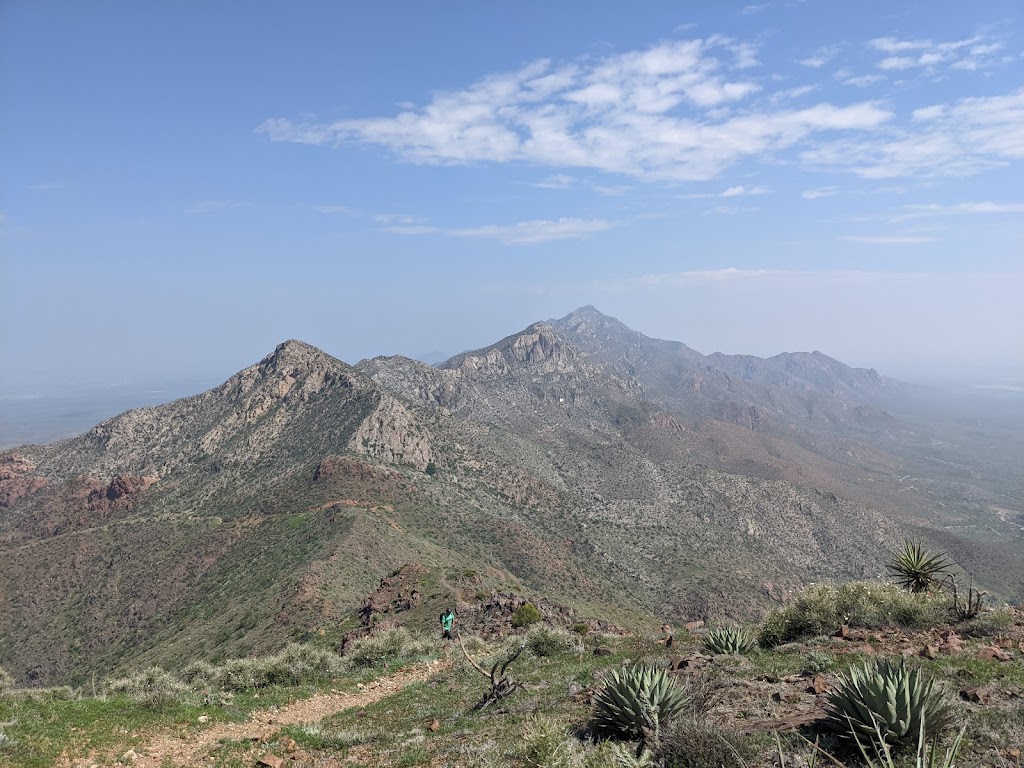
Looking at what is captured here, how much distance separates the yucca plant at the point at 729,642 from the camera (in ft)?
43.7

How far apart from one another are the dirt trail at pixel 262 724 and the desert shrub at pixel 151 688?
76.2 inches

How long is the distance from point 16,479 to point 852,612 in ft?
317

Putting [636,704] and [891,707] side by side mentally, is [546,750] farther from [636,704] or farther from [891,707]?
[891,707]

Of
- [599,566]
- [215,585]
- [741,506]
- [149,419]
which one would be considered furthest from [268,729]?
[741,506]

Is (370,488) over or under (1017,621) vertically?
under

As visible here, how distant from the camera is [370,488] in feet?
192

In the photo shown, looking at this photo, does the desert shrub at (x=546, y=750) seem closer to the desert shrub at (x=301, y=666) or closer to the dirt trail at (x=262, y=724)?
the dirt trail at (x=262, y=724)

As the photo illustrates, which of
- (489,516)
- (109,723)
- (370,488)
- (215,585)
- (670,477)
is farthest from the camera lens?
(670,477)

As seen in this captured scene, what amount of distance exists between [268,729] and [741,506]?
91747mm

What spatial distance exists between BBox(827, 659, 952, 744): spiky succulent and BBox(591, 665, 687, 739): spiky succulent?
216 centimetres

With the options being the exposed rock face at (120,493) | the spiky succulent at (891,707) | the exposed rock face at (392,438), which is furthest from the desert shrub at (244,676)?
the exposed rock face at (120,493)

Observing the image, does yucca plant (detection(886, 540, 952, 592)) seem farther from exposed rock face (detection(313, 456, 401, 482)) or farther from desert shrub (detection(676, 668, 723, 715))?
exposed rock face (detection(313, 456, 401, 482))

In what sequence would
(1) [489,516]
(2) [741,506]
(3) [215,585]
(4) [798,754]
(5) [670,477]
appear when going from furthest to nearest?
(5) [670,477] < (2) [741,506] < (1) [489,516] < (3) [215,585] < (4) [798,754]

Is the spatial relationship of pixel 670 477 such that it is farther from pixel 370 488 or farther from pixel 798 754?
pixel 798 754
